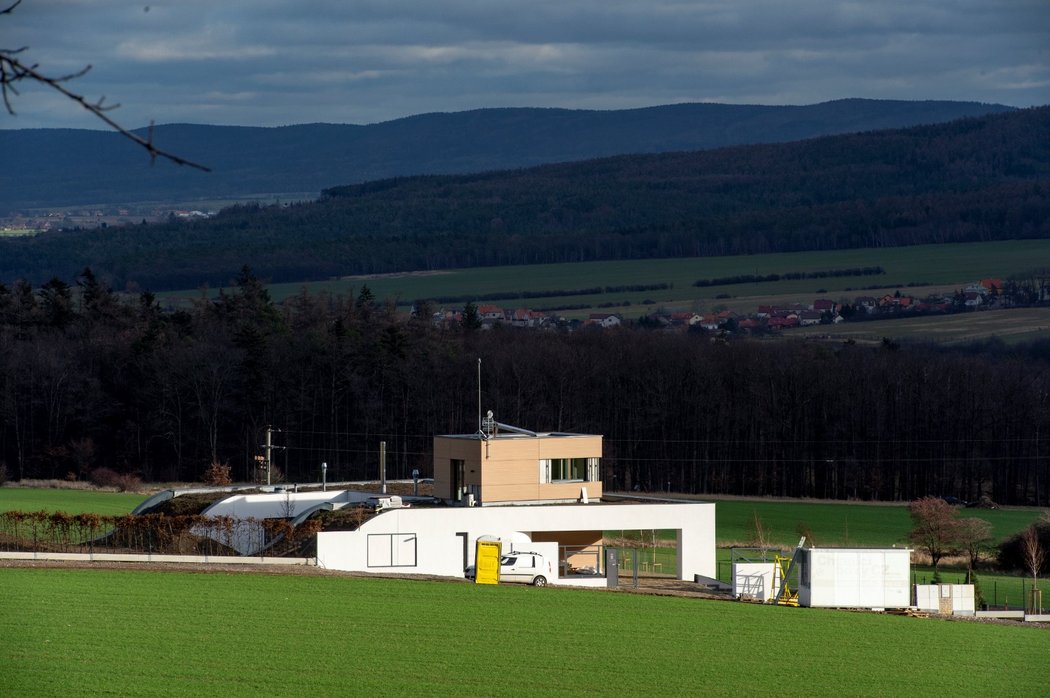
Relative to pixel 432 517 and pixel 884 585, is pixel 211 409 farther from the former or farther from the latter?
pixel 884 585

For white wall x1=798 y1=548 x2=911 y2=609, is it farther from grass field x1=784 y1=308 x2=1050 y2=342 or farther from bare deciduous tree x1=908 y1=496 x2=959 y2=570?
grass field x1=784 y1=308 x2=1050 y2=342

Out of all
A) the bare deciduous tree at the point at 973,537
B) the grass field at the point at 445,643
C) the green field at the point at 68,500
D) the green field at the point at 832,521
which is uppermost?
the grass field at the point at 445,643

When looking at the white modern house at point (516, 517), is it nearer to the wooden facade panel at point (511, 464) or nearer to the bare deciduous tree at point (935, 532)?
the wooden facade panel at point (511, 464)

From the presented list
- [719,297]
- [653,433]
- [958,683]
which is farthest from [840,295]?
[958,683]

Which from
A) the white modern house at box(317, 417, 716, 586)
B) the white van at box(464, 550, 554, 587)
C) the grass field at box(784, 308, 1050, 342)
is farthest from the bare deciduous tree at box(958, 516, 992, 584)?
the grass field at box(784, 308, 1050, 342)

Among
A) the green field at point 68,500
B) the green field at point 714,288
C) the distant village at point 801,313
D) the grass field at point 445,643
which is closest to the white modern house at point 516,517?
the grass field at point 445,643

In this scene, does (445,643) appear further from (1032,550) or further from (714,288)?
(714,288)
